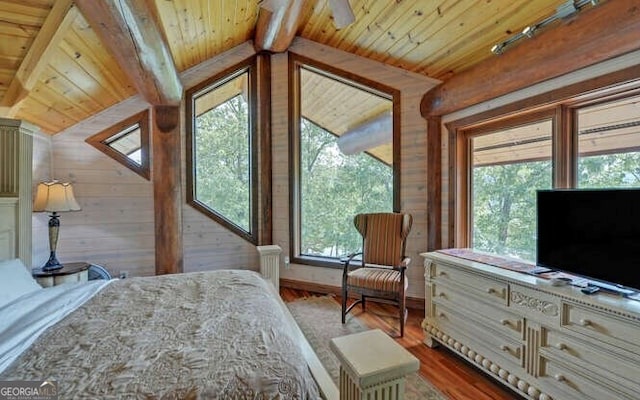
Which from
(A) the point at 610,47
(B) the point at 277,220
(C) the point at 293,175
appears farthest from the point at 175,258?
(A) the point at 610,47

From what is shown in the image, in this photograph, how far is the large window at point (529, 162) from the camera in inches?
81.7

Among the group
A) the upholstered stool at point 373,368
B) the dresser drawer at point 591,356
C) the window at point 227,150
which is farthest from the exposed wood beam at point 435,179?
the upholstered stool at point 373,368

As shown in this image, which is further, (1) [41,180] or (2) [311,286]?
(2) [311,286]

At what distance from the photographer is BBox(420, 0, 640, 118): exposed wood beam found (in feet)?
5.60

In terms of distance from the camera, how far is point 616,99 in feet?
6.72

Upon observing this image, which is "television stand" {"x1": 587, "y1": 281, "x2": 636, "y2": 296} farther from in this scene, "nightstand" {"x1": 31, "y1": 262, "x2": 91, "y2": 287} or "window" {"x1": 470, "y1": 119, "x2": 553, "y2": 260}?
"nightstand" {"x1": 31, "y1": 262, "x2": 91, "y2": 287}

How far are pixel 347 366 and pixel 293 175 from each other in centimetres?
337

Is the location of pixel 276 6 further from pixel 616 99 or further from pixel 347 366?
pixel 616 99

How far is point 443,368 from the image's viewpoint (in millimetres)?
2408

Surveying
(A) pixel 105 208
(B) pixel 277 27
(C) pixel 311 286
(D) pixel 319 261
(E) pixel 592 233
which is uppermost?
(B) pixel 277 27

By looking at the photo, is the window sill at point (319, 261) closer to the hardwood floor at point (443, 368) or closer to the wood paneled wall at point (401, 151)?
the wood paneled wall at point (401, 151)

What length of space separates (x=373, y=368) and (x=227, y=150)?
378 centimetres

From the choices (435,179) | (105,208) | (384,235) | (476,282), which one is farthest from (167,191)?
(476,282)

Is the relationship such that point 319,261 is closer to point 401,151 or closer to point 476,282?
point 401,151
